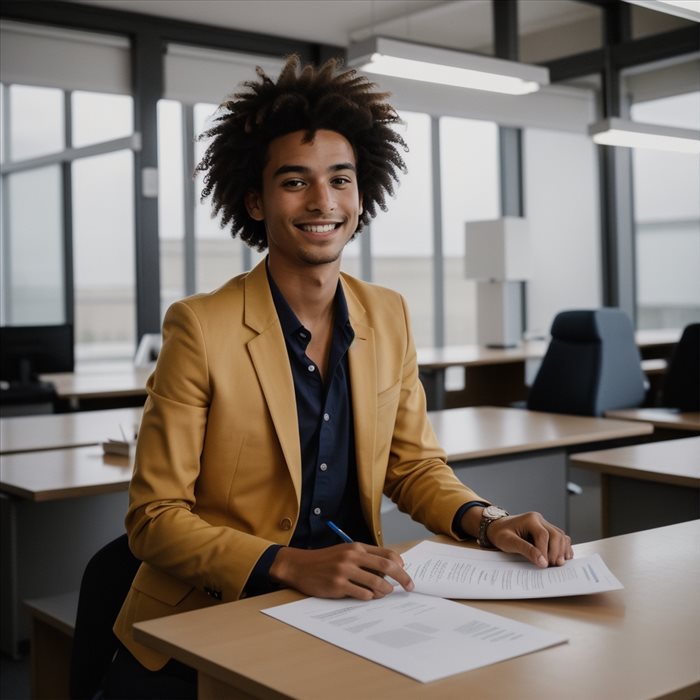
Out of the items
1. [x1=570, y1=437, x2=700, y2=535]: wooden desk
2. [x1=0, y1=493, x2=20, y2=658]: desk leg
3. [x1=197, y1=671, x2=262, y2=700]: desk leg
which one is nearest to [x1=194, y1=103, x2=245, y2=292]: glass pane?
[x1=0, y1=493, x2=20, y2=658]: desk leg

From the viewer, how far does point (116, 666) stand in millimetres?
1680

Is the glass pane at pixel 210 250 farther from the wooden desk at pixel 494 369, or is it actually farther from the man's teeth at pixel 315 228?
the man's teeth at pixel 315 228

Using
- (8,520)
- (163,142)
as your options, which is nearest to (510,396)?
(163,142)

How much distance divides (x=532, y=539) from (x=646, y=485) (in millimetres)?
1436

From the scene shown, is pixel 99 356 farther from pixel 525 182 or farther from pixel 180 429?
pixel 180 429

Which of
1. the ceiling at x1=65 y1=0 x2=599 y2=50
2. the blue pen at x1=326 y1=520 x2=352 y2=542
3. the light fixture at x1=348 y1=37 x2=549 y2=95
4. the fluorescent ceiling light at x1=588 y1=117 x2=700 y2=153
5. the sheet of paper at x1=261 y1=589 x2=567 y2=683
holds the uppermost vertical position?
the ceiling at x1=65 y1=0 x2=599 y2=50

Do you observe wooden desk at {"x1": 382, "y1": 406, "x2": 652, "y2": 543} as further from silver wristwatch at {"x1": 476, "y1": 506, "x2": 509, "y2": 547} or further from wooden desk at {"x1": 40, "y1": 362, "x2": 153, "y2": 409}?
wooden desk at {"x1": 40, "y1": 362, "x2": 153, "y2": 409}

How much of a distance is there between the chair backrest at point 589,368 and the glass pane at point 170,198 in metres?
3.64

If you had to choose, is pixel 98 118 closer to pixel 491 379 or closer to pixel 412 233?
pixel 412 233

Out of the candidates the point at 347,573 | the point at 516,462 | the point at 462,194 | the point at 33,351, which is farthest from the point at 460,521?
the point at 462,194

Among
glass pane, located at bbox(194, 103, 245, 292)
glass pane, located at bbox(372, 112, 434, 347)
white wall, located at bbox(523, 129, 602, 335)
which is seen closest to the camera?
glass pane, located at bbox(194, 103, 245, 292)

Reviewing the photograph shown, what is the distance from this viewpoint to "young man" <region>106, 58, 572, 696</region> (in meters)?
1.66

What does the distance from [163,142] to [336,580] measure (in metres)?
6.90

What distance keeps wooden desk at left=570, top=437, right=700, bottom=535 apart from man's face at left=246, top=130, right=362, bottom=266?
1433 mm
